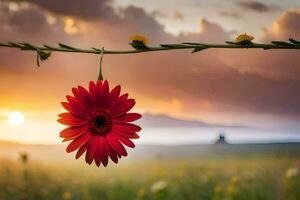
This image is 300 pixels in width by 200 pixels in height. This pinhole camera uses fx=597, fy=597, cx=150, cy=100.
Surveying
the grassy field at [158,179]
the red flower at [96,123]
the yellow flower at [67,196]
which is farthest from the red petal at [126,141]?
the yellow flower at [67,196]

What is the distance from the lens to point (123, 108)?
30 centimetres

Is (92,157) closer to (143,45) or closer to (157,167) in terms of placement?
(143,45)

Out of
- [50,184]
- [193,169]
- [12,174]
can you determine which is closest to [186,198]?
[193,169]

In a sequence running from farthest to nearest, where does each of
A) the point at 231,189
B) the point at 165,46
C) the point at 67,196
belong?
the point at 67,196 → the point at 231,189 → the point at 165,46

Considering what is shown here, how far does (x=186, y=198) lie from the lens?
54.4 inches

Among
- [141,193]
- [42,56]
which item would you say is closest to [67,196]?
[141,193]

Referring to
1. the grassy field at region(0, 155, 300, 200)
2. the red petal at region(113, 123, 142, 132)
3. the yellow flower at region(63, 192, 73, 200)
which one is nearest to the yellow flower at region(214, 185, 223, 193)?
the grassy field at region(0, 155, 300, 200)

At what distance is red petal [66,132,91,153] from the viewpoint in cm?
29

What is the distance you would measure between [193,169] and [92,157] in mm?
1152

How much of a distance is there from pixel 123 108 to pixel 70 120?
0.03 metres

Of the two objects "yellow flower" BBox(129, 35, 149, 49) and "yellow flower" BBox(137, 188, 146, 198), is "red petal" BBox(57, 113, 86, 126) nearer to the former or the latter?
"yellow flower" BBox(129, 35, 149, 49)

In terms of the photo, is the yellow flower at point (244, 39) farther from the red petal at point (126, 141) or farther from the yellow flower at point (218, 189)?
the yellow flower at point (218, 189)

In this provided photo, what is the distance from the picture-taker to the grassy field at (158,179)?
4.41 ft

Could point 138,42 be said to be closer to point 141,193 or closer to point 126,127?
point 126,127
